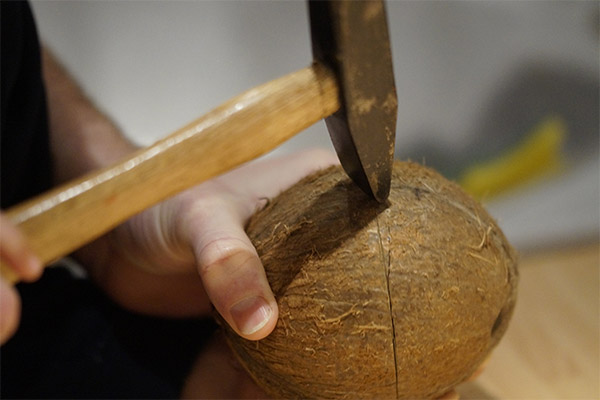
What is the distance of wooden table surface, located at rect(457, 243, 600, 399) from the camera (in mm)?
1092

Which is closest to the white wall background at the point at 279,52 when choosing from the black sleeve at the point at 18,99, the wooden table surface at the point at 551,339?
the wooden table surface at the point at 551,339

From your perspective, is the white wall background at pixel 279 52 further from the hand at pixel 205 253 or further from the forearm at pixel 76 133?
the hand at pixel 205 253

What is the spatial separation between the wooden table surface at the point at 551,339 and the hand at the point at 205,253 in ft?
1.57

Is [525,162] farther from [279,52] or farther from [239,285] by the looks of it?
[239,285]

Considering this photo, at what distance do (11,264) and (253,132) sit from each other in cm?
27

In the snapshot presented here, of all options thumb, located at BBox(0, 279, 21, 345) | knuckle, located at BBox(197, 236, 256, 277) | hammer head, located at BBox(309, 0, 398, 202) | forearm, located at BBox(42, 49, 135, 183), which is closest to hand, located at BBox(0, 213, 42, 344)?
thumb, located at BBox(0, 279, 21, 345)

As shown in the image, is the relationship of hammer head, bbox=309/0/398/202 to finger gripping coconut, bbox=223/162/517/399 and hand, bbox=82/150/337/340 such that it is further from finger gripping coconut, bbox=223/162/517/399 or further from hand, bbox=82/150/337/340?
hand, bbox=82/150/337/340

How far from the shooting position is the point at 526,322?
127 centimetres

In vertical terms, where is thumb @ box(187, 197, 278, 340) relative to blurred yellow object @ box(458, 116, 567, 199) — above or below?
above

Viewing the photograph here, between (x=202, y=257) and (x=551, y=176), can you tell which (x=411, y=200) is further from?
(x=551, y=176)

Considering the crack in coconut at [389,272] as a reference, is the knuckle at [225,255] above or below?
above

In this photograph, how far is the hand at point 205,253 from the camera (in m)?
0.76

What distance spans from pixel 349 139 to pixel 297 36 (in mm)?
1409

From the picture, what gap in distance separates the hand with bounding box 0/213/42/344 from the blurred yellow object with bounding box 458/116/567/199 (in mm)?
1559
